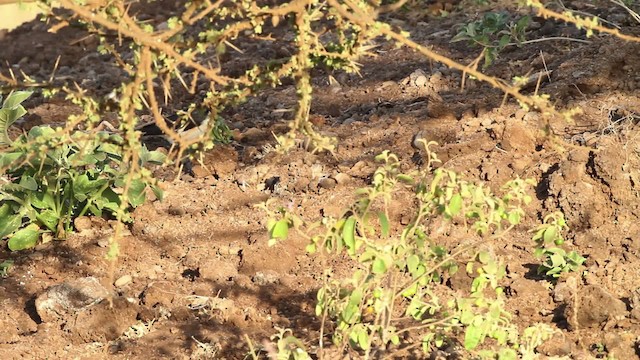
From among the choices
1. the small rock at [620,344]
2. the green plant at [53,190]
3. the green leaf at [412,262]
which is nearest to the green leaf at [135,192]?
the green plant at [53,190]

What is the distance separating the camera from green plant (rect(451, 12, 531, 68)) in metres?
4.66

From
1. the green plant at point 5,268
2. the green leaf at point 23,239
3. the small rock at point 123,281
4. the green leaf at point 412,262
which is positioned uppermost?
the green leaf at point 412,262

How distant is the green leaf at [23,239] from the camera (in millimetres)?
3885

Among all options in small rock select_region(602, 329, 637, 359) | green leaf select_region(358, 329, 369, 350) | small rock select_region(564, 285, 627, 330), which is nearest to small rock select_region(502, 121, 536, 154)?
small rock select_region(564, 285, 627, 330)

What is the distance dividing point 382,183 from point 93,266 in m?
1.67

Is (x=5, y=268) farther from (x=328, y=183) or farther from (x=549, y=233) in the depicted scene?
(x=549, y=233)

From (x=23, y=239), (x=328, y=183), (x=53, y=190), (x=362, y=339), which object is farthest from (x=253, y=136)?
(x=362, y=339)

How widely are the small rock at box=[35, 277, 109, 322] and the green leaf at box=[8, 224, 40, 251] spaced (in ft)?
1.30

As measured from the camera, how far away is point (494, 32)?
4879mm

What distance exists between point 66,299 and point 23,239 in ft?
1.66

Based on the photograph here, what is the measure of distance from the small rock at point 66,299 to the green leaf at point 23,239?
0.40m

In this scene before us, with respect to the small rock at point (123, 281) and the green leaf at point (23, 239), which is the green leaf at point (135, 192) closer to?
the small rock at point (123, 281)

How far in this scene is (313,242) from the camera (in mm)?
2641

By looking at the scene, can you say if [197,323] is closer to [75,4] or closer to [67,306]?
[67,306]
